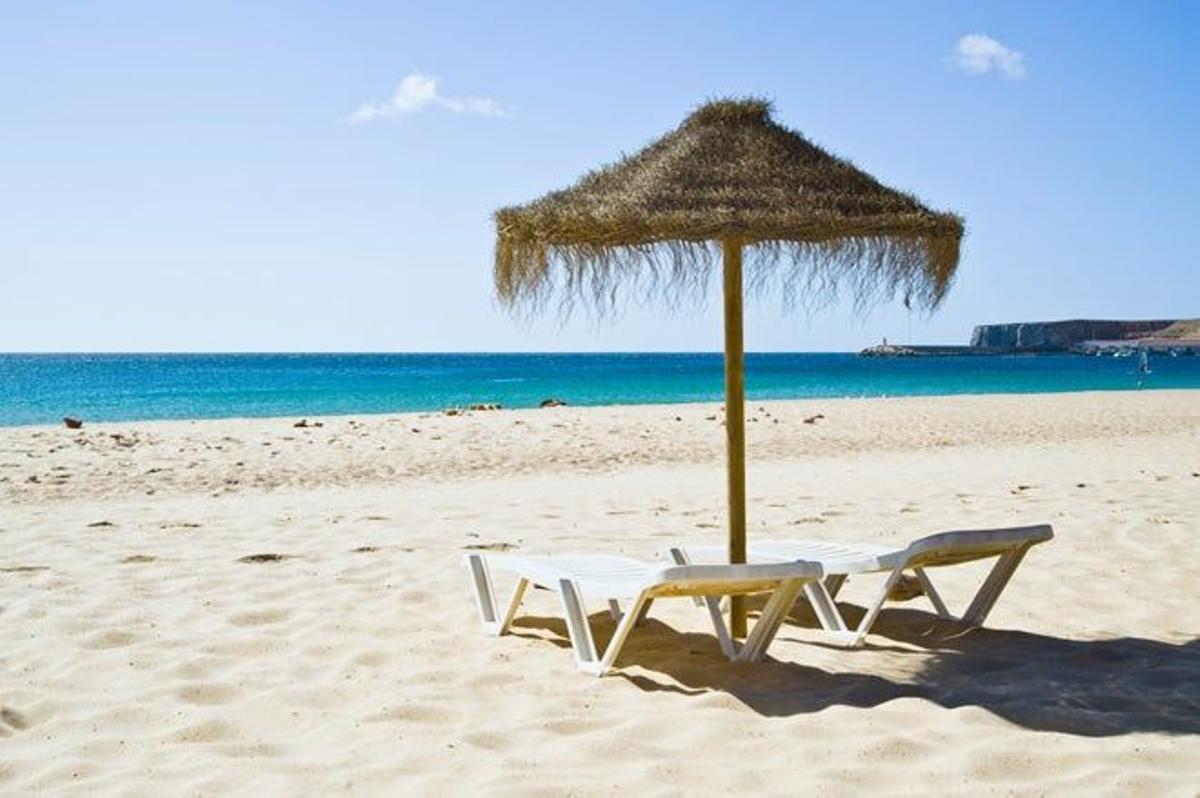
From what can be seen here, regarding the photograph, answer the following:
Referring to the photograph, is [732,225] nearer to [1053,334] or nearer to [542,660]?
[542,660]

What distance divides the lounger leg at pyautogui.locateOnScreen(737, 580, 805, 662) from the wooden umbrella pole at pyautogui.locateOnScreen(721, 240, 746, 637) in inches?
16.7

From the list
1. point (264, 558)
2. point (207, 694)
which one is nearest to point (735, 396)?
point (207, 694)

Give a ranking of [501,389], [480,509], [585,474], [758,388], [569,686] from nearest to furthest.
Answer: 1. [569,686]
2. [480,509]
3. [585,474]
4. [758,388]
5. [501,389]

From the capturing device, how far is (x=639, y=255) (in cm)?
463

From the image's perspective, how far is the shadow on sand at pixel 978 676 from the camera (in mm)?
3703

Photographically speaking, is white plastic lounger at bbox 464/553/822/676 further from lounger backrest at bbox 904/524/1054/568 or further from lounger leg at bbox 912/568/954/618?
lounger leg at bbox 912/568/954/618

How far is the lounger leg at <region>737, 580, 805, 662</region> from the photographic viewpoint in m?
4.11

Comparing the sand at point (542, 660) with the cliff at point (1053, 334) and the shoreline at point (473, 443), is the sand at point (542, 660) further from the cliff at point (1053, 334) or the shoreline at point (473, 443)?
the cliff at point (1053, 334)

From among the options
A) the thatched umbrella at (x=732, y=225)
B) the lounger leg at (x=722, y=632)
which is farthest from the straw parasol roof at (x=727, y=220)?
the lounger leg at (x=722, y=632)

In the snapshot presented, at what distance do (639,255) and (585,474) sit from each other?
7.50 m

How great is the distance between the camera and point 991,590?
16.1ft

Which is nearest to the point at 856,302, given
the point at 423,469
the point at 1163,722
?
the point at 1163,722

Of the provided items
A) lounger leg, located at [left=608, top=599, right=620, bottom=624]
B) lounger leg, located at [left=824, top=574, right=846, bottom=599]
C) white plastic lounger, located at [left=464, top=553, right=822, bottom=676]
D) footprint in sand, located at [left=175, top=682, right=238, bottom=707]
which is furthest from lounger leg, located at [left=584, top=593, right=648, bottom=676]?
lounger leg, located at [left=824, top=574, right=846, bottom=599]

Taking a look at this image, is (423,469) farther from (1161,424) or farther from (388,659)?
(1161,424)
